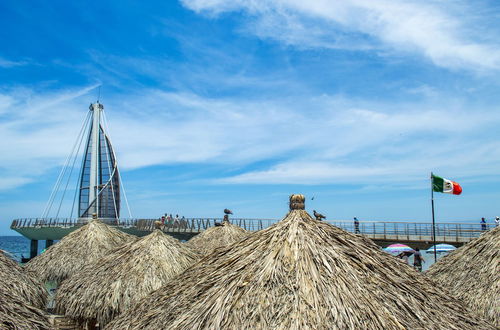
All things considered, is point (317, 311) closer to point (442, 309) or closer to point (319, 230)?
point (319, 230)

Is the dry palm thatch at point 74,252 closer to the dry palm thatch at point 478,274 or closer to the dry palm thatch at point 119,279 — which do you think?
the dry palm thatch at point 119,279

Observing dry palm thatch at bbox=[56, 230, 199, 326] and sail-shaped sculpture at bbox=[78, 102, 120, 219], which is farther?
sail-shaped sculpture at bbox=[78, 102, 120, 219]

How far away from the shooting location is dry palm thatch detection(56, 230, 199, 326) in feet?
32.2

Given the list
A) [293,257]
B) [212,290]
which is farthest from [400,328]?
[212,290]

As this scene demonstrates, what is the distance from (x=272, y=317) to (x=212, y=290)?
829 millimetres

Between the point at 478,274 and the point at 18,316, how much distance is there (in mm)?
7912

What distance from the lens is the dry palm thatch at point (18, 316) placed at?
19.7 ft

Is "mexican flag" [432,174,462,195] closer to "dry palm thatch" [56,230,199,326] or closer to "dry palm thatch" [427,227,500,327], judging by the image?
"dry palm thatch" [427,227,500,327]

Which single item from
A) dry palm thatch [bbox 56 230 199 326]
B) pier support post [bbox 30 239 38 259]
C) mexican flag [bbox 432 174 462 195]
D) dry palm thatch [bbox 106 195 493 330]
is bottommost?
pier support post [bbox 30 239 38 259]

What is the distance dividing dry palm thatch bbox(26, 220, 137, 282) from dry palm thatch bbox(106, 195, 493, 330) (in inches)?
401

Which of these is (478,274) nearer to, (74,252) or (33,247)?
(74,252)

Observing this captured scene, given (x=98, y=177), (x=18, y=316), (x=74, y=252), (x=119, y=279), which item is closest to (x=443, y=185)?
(x=119, y=279)

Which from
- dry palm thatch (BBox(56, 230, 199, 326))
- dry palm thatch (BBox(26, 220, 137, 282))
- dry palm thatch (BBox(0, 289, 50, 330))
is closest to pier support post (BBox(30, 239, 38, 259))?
dry palm thatch (BBox(26, 220, 137, 282))

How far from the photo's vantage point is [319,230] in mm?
5137
